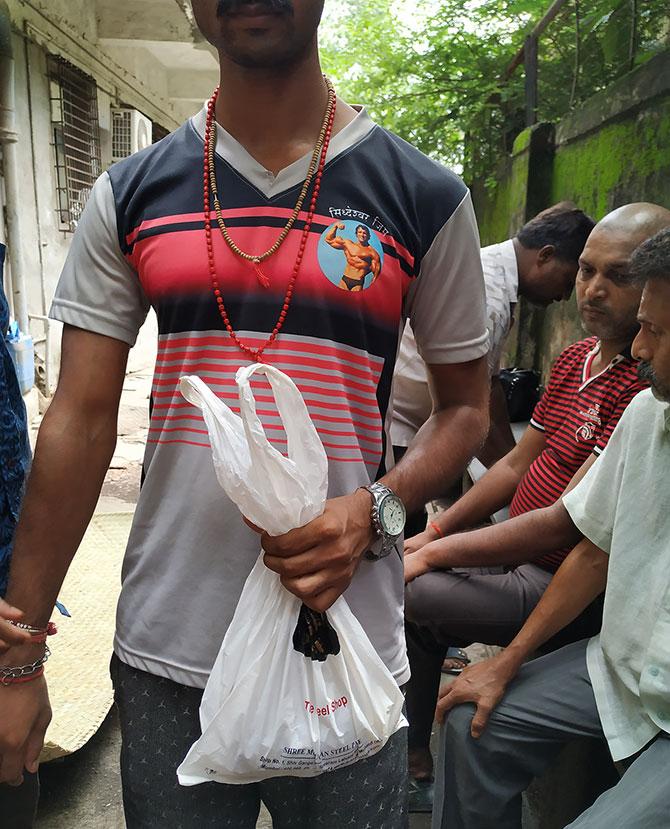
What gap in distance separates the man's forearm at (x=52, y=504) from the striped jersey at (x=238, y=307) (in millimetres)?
106

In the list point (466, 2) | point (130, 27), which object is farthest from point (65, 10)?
point (466, 2)

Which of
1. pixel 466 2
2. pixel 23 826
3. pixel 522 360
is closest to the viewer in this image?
pixel 23 826

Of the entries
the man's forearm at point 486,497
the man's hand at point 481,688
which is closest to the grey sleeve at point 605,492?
the man's hand at point 481,688

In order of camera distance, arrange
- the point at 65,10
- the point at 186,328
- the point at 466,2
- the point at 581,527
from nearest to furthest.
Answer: the point at 186,328 < the point at 581,527 < the point at 466,2 < the point at 65,10

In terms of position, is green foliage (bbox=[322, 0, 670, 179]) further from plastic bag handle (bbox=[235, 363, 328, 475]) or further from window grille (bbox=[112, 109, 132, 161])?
plastic bag handle (bbox=[235, 363, 328, 475])

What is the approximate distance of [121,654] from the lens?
1.29m

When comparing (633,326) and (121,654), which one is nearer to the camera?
(121,654)

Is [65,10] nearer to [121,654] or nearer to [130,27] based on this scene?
[130,27]

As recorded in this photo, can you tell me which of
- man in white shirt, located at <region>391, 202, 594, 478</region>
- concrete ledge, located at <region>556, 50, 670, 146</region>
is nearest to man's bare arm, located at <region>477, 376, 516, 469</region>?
man in white shirt, located at <region>391, 202, 594, 478</region>

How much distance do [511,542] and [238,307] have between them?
4.65 ft

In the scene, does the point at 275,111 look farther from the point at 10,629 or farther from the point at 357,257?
the point at 10,629

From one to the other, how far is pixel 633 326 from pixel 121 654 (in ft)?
5.98

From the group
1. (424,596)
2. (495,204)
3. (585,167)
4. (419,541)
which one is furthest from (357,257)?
(495,204)

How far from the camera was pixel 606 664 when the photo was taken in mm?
1873
